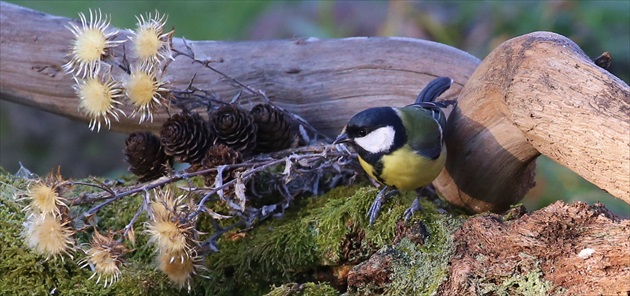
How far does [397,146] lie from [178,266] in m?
0.74

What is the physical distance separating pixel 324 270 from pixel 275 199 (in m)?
0.36

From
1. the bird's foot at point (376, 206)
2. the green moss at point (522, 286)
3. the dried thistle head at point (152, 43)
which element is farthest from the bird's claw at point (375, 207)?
the dried thistle head at point (152, 43)

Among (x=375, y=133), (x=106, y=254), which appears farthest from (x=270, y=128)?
(x=106, y=254)

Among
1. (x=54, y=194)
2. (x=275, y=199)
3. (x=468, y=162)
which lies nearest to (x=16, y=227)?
(x=54, y=194)

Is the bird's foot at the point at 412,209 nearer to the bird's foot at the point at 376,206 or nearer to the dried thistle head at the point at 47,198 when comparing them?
the bird's foot at the point at 376,206

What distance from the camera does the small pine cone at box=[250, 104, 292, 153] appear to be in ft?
7.43

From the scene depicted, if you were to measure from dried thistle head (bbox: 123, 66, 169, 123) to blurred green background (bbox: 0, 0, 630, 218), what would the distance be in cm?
182

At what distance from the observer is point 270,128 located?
2.27m

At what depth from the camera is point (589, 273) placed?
1444mm

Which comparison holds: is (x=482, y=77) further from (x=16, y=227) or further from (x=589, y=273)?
(x=16, y=227)

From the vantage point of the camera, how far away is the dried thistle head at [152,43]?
1923 mm

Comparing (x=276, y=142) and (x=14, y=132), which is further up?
(x=14, y=132)

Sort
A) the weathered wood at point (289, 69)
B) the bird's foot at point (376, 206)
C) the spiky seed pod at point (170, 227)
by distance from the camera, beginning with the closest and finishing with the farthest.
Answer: the spiky seed pod at point (170, 227) → the bird's foot at point (376, 206) → the weathered wood at point (289, 69)

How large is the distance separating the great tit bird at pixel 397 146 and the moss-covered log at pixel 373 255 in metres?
0.08
